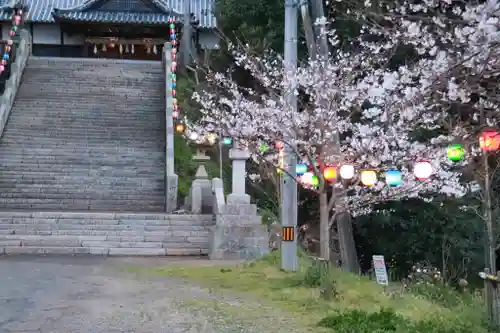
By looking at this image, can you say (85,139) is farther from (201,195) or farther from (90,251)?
(90,251)

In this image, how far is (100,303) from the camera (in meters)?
9.21

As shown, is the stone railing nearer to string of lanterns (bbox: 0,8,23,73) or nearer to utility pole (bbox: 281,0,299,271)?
string of lanterns (bbox: 0,8,23,73)

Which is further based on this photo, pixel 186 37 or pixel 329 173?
pixel 186 37

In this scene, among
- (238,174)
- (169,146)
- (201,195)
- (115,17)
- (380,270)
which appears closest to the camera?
(380,270)

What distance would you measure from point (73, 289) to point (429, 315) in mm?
5592

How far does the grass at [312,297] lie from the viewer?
829 centimetres

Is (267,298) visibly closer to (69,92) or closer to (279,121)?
(279,121)

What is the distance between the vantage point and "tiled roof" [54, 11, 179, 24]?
117 ft

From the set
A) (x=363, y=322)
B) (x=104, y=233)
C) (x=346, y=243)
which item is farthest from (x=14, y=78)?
(x=363, y=322)

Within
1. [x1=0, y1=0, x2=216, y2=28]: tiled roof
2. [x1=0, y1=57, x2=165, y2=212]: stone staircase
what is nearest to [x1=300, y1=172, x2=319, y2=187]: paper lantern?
[x1=0, y1=57, x2=165, y2=212]: stone staircase

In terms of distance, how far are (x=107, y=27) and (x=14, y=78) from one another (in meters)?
9.96

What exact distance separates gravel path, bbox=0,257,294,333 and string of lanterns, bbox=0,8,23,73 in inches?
768

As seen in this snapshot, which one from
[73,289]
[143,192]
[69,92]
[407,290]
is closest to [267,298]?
[73,289]

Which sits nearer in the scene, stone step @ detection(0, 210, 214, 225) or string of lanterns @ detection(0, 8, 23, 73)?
stone step @ detection(0, 210, 214, 225)
